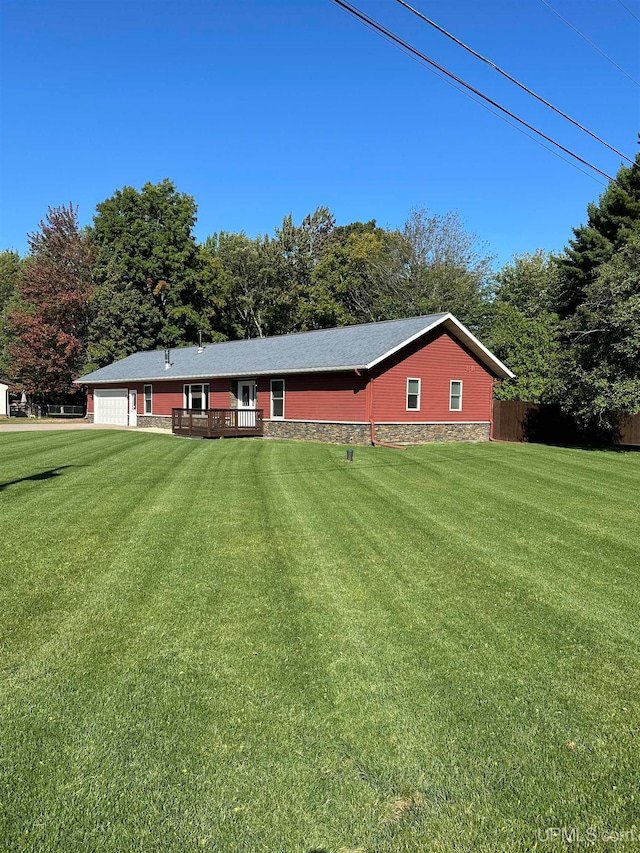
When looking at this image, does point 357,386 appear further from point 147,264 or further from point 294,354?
point 147,264

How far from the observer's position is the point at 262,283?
47.5 metres

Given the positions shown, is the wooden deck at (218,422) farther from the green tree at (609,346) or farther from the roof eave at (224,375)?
the green tree at (609,346)

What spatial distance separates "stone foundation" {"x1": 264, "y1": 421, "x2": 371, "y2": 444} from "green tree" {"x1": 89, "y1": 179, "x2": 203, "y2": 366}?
884 inches

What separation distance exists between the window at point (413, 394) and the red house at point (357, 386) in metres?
0.04

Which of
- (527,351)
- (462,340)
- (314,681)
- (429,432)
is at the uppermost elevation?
(527,351)

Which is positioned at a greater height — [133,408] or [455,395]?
[455,395]

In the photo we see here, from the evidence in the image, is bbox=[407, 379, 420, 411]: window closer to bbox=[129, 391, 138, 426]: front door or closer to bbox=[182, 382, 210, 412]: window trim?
bbox=[182, 382, 210, 412]: window trim

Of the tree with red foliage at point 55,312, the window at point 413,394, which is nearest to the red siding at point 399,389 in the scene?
the window at point 413,394

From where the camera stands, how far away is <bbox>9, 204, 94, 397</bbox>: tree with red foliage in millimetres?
38000

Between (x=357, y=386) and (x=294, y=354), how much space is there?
15.1ft

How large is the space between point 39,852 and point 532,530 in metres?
6.52

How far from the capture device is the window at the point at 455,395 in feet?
70.5

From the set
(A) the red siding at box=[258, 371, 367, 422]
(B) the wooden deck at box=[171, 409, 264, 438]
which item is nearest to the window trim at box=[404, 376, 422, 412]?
(A) the red siding at box=[258, 371, 367, 422]

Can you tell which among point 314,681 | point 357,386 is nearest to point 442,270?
point 357,386
